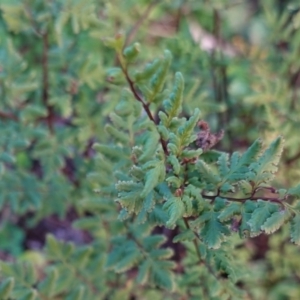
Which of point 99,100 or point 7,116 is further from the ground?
point 7,116

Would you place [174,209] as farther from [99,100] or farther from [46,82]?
[99,100]

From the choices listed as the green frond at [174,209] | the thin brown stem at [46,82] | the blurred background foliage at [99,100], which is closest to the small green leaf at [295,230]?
the green frond at [174,209]

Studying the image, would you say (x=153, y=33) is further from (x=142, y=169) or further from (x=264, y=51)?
(x=142, y=169)

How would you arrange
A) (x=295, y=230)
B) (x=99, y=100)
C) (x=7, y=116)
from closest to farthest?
(x=295, y=230) → (x=7, y=116) → (x=99, y=100)

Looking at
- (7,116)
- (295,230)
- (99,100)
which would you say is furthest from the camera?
(99,100)

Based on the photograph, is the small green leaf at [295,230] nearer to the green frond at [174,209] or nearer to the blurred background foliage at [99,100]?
the green frond at [174,209]

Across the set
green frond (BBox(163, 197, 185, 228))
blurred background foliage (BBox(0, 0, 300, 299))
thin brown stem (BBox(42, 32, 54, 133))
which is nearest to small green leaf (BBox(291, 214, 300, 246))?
green frond (BBox(163, 197, 185, 228))

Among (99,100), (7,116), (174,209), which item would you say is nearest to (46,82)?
(7,116)

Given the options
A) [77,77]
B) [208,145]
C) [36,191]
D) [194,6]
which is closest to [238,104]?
[194,6]
